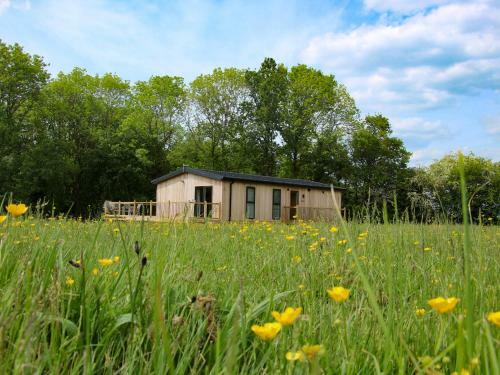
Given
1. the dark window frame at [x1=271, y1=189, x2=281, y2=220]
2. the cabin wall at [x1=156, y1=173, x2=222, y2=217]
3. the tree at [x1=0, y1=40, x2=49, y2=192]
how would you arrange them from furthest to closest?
the tree at [x1=0, y1=40, x2=49, y2=192] < the dark window frame at [x1=271, y1=189, x2=281, y2=220] < the cabin wall at [x1=156, y1=173, x2=222, y2=217]

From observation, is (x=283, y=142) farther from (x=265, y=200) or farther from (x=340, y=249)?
(x=340, y=249)

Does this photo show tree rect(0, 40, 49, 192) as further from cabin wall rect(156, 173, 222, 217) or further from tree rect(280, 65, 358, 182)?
tree rect(280, 65, 358, 182)

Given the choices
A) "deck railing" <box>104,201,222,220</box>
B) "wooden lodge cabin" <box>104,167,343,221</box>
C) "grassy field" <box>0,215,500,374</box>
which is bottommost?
"grassy field" <box>0,215,500,374</box>

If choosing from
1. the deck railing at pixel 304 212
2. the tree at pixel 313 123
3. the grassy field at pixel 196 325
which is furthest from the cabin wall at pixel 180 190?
the grassy field at pixel 196 325

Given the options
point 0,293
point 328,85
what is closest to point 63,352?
point 0,293

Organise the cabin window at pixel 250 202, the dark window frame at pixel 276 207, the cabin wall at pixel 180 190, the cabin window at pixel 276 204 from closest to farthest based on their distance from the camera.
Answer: the cabin wall at pixel 180 190 < the cabin window at pixel 250 202 < the dark window frame at pixel 276 207 < the cabin window at pixel 276 204

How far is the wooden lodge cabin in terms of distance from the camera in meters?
21.9

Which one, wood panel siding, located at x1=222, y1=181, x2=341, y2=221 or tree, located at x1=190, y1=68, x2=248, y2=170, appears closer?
wood panel siding, located at x1=222, y1=181, x2=341, y2=221

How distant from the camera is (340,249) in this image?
3781 millimetres

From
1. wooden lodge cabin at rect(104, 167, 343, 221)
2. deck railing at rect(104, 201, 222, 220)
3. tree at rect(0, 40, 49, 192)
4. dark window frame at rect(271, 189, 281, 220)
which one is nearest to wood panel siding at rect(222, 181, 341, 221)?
wooden lodge cabin at rect(104, 167, 343, 221)

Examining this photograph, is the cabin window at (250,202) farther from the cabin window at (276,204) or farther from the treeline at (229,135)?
the treeline at (229,135)

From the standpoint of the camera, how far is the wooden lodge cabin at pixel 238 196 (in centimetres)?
2186

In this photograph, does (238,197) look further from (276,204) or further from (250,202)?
(276,204)

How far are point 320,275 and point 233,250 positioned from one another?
117 centimetres
